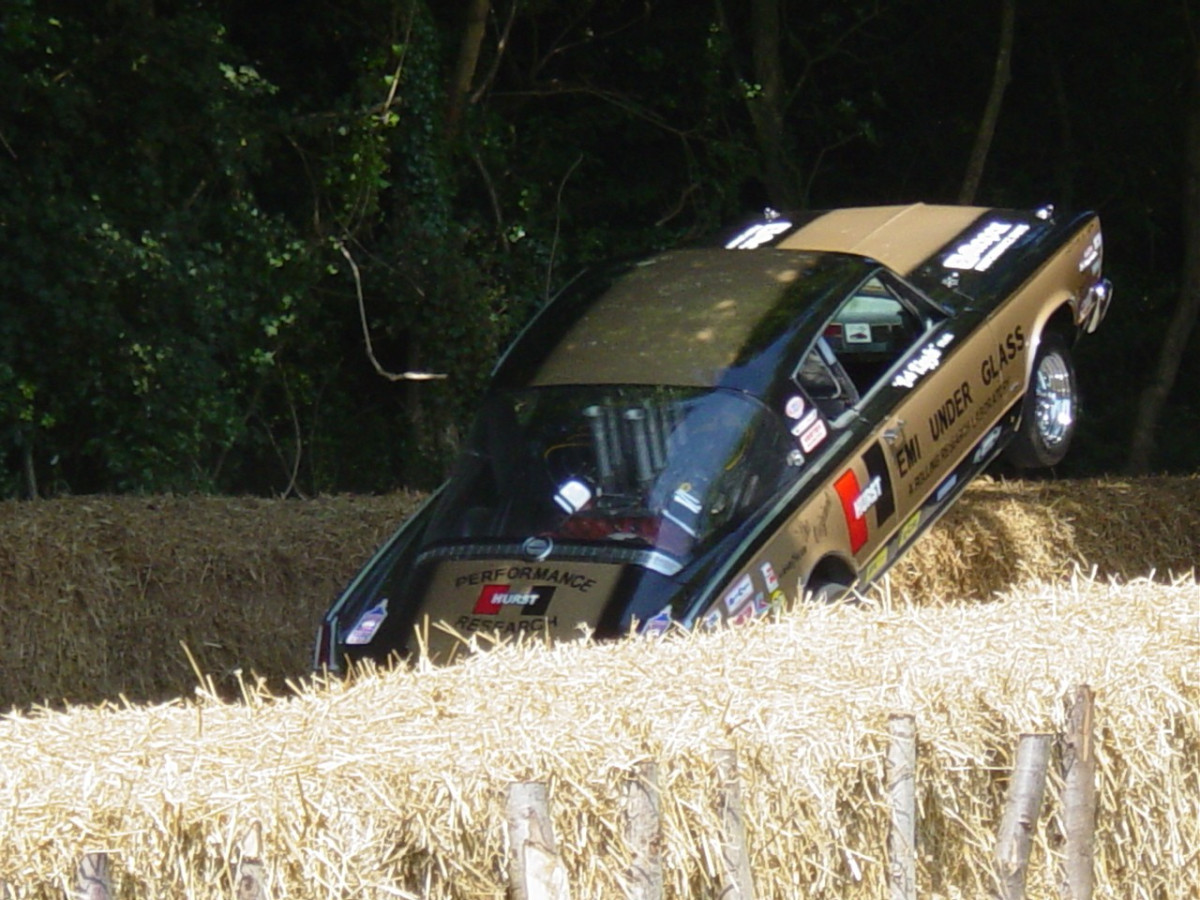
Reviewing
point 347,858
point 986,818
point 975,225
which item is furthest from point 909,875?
point 975,225

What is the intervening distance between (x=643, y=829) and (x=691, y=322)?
168 inches

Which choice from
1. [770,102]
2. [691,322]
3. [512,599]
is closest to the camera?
[512,599]

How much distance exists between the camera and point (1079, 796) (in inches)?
182

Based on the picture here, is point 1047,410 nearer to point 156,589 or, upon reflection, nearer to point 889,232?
point 889,232

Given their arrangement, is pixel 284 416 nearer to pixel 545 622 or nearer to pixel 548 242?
pixel 548 242

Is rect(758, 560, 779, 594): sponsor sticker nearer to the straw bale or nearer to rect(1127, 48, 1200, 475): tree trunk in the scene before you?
the straw bale

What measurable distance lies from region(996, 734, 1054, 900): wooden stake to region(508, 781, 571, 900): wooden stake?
1.37 meters

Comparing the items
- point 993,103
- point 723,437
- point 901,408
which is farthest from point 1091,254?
point 993,103

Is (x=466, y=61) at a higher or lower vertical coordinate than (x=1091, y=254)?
higher

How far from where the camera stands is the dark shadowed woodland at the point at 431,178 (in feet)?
38.6

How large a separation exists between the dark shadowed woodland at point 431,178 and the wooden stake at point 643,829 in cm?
821

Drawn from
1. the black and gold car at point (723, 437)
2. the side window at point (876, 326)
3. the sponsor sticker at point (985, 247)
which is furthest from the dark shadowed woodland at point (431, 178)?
the sponsor sticker at point (985, 247)

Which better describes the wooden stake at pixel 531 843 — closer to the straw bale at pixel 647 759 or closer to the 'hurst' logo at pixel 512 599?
the straw bale at pixel 647 759

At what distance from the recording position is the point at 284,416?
14.4 meters
